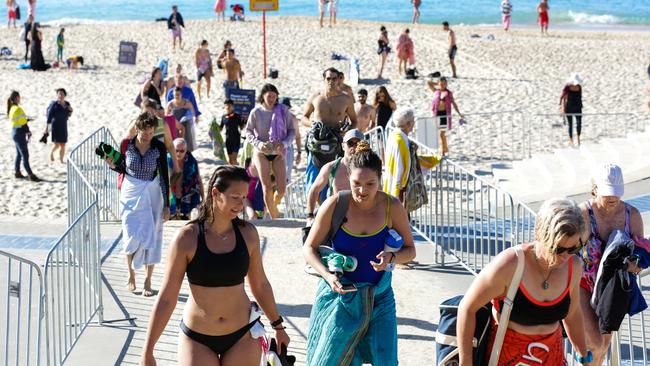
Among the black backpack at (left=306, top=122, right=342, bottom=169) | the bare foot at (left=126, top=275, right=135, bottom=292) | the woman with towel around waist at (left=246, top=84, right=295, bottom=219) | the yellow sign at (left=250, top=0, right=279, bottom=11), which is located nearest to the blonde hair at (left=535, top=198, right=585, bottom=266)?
the bare foot at (left=126, top=275, right=135, bottom=292)

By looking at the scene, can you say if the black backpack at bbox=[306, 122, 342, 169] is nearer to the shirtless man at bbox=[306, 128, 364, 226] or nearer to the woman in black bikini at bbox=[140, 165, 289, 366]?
→ the shirtless man at bbox=[306, 128, 364, 226]

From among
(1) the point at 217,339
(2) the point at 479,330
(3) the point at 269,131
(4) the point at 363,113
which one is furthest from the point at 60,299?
(4) the point at 363,113

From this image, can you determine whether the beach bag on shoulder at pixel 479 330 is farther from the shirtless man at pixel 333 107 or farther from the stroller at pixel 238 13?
the stroller at pixel 238 13

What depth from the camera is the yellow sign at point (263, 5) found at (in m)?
22.3

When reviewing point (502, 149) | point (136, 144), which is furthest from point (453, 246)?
point (502, 149)

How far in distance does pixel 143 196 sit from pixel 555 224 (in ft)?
15.0

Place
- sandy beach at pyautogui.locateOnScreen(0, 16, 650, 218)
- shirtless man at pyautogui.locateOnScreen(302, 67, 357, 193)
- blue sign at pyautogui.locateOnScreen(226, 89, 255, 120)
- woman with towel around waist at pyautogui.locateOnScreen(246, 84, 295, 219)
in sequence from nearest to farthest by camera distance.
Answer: shirtless man at pyautogui.locateOnScreen(302, 67, 357, 193)
woman with towel around waist at pyautogui.locateOnScreen(246, 84, 295, 219)
blue sign at pyautogui.locateOnScreen(226, 89, 255, 120)
sandy beach at pyautogui.locateOnScreen(0, 16, 650, 218)

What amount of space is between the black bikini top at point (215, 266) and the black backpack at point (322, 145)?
531cm

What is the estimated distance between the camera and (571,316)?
15.1ft

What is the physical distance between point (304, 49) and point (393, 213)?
25.2 metres

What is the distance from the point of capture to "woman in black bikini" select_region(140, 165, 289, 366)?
482cm

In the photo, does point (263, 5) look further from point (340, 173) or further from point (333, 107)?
point (340, 173)

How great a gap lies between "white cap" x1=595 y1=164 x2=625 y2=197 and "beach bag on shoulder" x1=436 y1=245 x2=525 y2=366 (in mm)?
1295

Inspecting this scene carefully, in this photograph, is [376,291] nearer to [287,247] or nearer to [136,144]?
[136,144]
